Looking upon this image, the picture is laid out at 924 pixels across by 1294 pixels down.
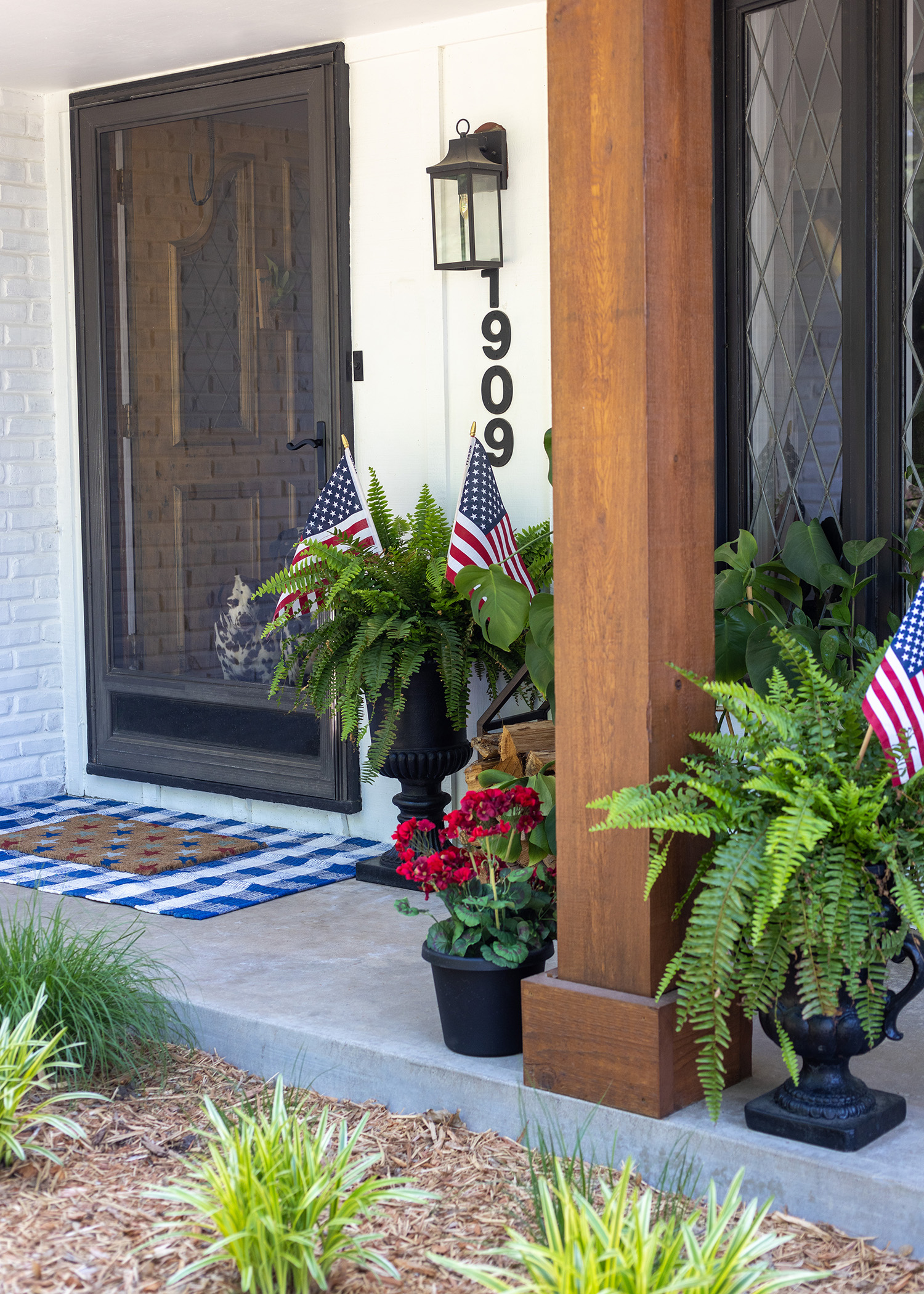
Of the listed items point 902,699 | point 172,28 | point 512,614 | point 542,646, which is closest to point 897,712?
point 902,699

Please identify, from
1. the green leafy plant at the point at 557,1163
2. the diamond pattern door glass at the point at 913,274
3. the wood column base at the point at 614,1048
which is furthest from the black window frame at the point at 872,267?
the green leafy plant at the point at 557,1163

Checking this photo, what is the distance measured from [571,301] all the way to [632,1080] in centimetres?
126

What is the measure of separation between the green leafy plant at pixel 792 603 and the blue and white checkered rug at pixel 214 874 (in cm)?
144

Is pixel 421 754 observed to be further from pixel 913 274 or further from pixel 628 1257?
pixel 628 1257

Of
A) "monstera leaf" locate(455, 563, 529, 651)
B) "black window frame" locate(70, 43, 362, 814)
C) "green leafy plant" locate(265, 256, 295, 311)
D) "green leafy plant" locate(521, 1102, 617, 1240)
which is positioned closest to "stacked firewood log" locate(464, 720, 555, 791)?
"monstera leaf" locate(455, 563, 529, 651)

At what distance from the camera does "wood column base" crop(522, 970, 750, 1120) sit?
7.66 ft

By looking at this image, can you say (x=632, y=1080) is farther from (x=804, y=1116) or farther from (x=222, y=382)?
(x=222, y=382)

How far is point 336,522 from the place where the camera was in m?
4.00

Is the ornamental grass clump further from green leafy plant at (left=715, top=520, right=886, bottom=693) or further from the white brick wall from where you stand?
the white brick wall

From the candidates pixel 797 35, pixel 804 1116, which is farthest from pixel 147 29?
pixel 804 1116

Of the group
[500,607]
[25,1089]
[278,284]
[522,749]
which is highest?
[278,284]

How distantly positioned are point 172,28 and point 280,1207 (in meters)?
3.59

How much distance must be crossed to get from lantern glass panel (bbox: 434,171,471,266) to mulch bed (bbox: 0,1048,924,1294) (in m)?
2.42

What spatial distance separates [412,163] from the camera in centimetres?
434
